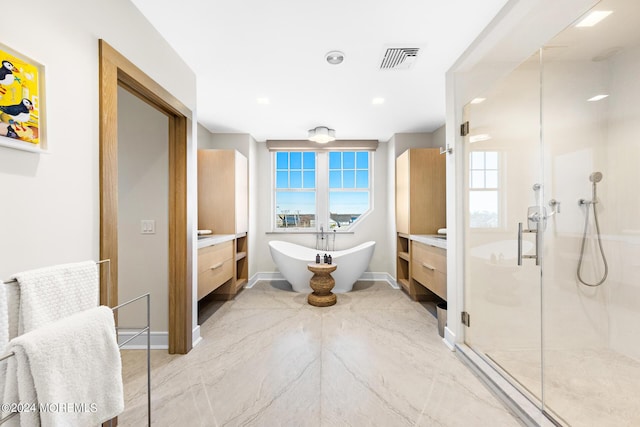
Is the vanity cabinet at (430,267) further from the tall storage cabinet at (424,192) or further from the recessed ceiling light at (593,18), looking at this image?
the recessed ceiling light at (593,18)

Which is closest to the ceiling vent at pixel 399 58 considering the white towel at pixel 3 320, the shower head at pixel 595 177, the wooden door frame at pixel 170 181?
the shower head at pixel 595 177

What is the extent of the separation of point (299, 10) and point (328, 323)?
2.57 meters

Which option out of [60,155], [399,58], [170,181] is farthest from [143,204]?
[399,58]

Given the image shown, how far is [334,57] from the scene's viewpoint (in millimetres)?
2109

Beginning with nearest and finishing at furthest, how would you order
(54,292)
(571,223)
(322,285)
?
(54,292)
(571,223)
(322,285)

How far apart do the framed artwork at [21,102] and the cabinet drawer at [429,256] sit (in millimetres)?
2840

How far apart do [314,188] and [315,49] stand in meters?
2.76

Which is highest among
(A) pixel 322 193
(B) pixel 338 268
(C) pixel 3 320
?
(A) pixel 322 193

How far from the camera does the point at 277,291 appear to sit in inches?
152

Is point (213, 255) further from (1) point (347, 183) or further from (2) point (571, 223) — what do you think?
(2) point (571, 223)

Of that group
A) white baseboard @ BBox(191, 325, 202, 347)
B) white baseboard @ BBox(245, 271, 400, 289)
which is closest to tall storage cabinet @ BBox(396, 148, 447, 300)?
white baseboard @ BBox(245, 271, 400, 289)

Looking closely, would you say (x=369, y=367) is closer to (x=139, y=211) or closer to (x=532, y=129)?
(x=532, y=129)

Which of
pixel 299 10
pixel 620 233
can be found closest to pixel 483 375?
pixel 620 233

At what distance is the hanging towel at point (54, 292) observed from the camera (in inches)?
32.5
